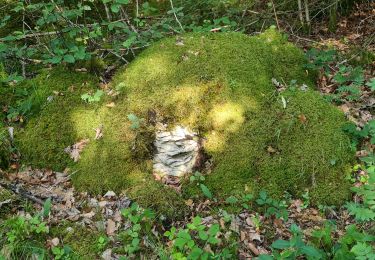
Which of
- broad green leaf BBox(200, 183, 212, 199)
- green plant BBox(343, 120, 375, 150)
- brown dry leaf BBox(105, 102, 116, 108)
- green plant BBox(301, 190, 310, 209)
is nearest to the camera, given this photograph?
broad green leaf BBox(200, 183, 212, 199)

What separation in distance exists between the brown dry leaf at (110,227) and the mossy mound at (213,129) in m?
0.35

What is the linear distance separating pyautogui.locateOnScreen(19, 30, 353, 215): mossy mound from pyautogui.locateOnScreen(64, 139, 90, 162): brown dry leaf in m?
0.06

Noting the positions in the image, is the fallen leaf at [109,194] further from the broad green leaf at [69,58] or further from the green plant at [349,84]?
the green plant at [349,84]

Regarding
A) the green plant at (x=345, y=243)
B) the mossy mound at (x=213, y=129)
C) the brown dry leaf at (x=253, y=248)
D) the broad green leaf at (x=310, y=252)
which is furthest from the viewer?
the mossy mound at (x=213, y=129)

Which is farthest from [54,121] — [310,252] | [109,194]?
[310,252]

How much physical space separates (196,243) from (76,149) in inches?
72.1

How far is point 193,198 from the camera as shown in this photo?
12.7ft

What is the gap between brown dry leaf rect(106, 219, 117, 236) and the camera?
3539 mm

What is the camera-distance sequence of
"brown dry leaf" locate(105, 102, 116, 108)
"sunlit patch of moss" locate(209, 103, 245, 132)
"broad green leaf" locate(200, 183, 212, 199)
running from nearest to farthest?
"broad green leaf" locate(200, 183, 212, 199)
"sunlit patch of moss" locate(209, 103, 245, 132)
"brown dry leaf" locate(105, 102, 116, 108)

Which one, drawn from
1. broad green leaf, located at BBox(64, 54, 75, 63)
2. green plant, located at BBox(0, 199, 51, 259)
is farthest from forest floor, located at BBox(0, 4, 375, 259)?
broad green leaf, located at BBox(64, 54, 75, 63)

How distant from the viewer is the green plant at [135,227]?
10.8 ft

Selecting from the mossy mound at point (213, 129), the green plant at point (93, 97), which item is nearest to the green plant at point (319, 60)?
the mossy mound at point (213, 129)

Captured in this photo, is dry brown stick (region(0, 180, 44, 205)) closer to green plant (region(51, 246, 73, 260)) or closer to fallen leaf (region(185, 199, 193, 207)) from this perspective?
green plant (region(51, 246, 73, 260))

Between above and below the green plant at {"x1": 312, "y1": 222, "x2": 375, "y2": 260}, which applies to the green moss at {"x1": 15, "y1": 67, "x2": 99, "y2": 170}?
above
